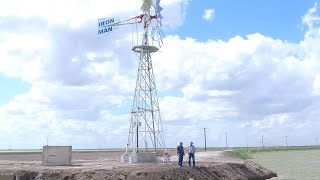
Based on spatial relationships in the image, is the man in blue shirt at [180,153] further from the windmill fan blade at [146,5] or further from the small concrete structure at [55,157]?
the windmill fan blade at [146,5]

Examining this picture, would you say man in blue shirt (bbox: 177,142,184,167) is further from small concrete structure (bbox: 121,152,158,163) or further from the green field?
the green field

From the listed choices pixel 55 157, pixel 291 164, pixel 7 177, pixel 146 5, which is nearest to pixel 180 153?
pixel 55 157

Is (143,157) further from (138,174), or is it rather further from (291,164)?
(291,164)

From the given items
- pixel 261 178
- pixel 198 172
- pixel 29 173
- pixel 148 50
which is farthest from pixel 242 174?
pixel 29 173

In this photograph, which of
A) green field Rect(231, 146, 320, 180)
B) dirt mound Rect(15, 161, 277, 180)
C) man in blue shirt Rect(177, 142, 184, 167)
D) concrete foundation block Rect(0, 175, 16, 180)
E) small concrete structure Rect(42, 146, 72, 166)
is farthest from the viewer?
green field Rect(231, 146, 320, 180)

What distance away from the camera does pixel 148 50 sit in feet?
143

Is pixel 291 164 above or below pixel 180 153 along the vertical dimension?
below

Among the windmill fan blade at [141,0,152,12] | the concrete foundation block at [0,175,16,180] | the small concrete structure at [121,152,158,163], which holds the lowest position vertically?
the concrete foundation block at [0,175,16,180]

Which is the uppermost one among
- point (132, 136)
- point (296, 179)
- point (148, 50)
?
point (148, 50)

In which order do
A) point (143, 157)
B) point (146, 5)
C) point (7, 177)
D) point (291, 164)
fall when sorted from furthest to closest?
1. point (291, 164)
2. point (146, 5)
3. point (143, 157)
4. point (7, 177)

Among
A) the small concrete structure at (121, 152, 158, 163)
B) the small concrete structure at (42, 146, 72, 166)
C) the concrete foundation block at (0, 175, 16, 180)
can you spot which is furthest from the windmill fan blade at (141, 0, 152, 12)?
the concrete foundation block at (0, 175, 16, 180)

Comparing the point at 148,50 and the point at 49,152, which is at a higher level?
the point at 148,50

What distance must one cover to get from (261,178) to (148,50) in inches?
577

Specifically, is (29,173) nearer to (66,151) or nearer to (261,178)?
(66,151)
